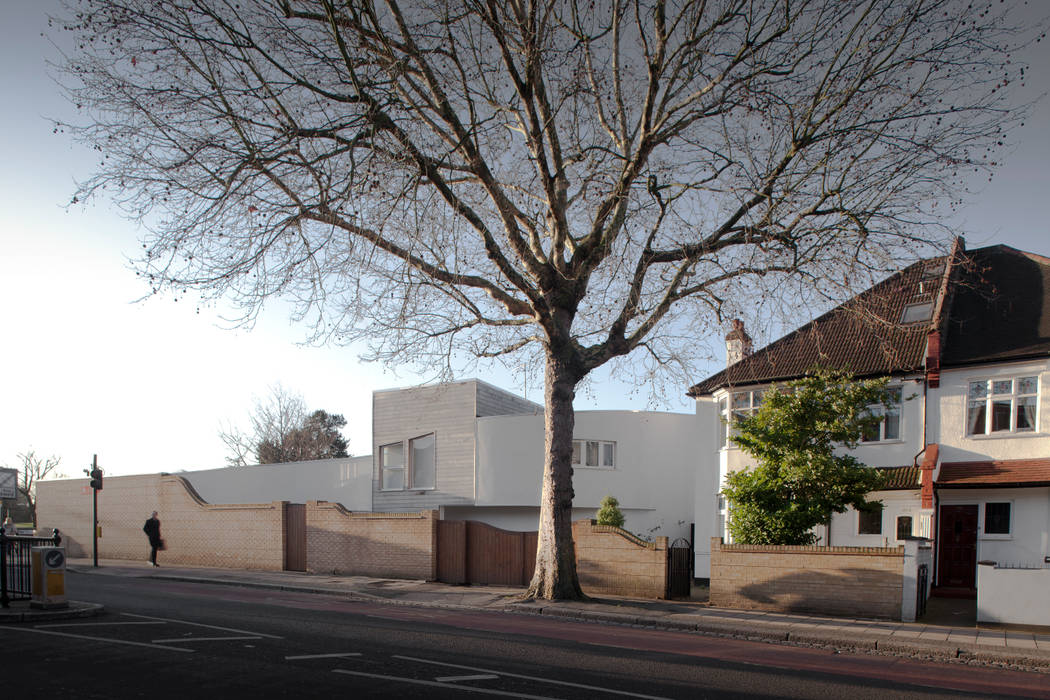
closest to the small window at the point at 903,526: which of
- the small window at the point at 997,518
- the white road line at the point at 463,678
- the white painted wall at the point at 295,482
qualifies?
the small window at the point at 997,518

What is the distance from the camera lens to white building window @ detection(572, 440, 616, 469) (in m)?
29.6

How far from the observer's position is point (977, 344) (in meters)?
19.9

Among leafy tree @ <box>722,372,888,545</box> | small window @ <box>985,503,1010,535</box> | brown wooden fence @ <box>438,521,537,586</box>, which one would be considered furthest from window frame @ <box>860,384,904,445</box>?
brown wooden fence @ <box>438,521,537,586</box>

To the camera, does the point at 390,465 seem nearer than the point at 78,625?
No

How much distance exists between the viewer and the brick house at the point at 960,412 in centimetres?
1834

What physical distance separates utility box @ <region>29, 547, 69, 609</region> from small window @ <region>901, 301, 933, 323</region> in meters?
21.3

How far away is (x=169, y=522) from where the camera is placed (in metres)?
27.5

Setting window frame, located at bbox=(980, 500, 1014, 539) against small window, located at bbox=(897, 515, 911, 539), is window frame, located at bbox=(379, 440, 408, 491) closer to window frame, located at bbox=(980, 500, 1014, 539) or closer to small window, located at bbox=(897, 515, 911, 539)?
small window, located at bbox=(897, 515, 911, 539)

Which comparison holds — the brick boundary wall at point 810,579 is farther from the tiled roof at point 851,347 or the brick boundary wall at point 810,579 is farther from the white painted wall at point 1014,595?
the tiled roof at point 851,347

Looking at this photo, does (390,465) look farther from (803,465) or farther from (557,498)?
(803,465)

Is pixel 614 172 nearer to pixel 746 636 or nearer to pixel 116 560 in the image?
pixel 746 636

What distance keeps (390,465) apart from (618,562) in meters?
16.2

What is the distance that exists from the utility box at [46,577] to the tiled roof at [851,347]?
15567 mm

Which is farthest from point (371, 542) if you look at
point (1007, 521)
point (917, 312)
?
point (917, 312)
